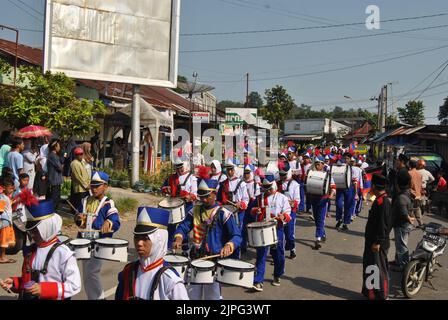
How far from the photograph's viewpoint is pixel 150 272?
357cm

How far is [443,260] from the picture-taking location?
941cm

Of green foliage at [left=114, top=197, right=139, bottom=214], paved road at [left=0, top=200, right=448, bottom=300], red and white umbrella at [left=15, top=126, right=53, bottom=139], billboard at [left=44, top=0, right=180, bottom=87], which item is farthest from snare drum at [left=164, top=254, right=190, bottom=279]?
billboard at [left=44, top=0, right=180, bottom=87]

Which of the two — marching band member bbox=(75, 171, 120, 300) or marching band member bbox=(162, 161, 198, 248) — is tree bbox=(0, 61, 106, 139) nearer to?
marching band member bbox=(162, 161, 198, 248)

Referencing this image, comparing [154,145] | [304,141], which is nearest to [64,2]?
[154,145]

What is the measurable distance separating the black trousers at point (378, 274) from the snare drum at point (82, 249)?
154 inches

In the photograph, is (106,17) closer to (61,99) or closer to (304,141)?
(61,99)

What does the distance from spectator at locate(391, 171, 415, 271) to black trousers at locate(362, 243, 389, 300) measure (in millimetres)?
1273

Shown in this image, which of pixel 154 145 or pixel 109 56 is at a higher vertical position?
pixel 109 56

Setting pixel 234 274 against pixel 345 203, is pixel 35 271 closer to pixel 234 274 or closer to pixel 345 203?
pixel 234 274

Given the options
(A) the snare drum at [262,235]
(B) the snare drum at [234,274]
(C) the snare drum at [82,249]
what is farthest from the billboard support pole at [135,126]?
(B) the snare drum at [234,274]

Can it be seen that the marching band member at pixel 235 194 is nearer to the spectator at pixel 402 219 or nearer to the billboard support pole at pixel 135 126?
the spectator at pixel 402 219

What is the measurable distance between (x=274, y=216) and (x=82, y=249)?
3.36 m

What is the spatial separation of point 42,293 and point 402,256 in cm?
615

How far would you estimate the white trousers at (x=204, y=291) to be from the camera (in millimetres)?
5488
